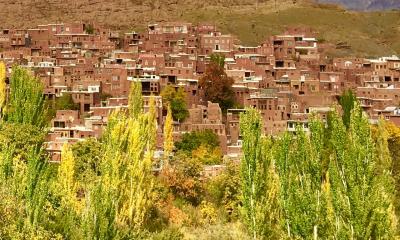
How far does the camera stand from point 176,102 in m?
38.5

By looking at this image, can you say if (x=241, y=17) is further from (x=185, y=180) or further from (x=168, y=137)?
(x=185, y=180)

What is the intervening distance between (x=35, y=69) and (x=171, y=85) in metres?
9.31

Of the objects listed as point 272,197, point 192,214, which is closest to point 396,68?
point 192,214

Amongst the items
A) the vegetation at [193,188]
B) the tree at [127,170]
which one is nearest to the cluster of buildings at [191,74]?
the vegetation at [193,188]

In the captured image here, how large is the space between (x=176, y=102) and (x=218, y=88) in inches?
138

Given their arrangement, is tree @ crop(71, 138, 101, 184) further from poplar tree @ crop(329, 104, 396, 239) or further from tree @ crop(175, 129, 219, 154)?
poplar tree @ crop(329, 104, 396, 239)

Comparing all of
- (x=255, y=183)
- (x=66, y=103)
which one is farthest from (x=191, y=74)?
(x=255, y=183)

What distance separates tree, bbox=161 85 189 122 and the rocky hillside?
92.7ft

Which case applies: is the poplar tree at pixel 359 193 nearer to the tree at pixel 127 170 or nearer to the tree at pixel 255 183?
the tree at pixel 255 183

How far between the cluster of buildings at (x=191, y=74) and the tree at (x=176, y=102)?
428mm

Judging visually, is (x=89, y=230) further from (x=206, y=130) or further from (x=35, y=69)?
(x=35, y=69)

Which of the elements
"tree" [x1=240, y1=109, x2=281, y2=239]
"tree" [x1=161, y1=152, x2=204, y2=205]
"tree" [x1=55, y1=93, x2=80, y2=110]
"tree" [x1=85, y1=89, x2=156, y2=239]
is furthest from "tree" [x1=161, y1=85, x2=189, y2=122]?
"tree" [x1=240, y1=109, x2=281, y2=239]

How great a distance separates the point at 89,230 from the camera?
1658cm

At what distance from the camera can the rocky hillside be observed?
72.0 meters
